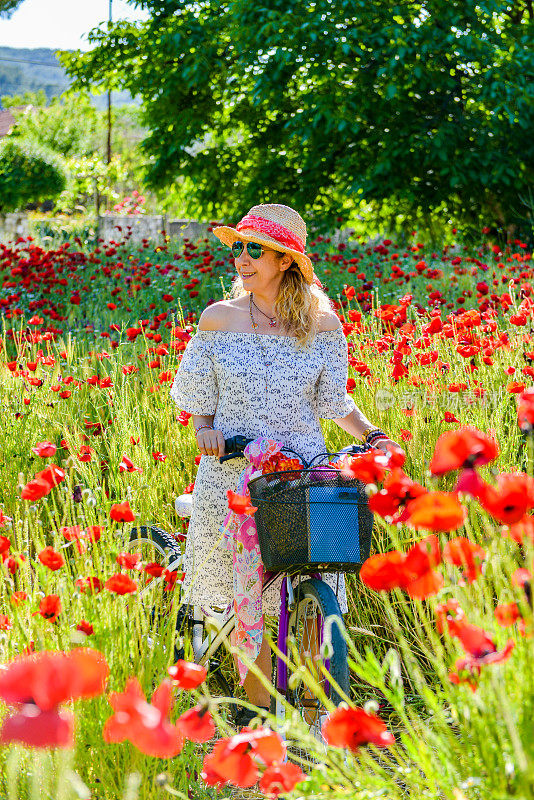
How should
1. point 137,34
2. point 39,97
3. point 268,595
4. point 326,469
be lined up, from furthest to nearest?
point 39,97 → point 137,34 → point 268,595 → point 326,469

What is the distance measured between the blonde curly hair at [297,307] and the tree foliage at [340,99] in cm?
908

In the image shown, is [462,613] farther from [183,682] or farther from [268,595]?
[268,595]

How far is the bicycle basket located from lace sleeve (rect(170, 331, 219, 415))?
28.8 inches

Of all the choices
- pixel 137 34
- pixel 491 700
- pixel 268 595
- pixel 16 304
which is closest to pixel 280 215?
pixel 268 595

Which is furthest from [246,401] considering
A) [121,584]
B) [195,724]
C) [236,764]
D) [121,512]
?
[236,764]

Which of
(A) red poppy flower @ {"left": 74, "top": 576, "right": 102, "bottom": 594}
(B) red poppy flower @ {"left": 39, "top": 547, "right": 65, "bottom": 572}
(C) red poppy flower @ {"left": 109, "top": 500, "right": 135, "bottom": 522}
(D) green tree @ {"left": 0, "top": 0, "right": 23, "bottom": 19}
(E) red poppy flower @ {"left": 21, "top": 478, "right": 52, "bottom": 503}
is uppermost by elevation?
(D) green tree @ {"left": 0, "top": 0, "right": 23, "bottom": 19}

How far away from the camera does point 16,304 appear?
858 cm

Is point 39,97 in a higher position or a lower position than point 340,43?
higher

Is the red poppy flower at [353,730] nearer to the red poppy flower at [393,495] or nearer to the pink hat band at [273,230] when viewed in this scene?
the red poppy flower at [393,495]

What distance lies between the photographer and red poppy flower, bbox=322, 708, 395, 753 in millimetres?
1276

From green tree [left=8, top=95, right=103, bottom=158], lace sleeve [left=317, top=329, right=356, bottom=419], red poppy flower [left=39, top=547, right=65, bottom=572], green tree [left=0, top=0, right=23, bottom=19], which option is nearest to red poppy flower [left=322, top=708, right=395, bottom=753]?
red poppy flower [left=39, top=547, right=65, bottom=572]

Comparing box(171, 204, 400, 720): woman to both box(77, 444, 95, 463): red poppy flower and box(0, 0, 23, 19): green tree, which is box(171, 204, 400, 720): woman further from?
box(0, 0, 23, 19): green tree

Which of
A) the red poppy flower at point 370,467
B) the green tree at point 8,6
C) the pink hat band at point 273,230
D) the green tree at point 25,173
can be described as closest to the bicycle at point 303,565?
the red poppy flower at point 370,467

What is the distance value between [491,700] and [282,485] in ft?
3.01
